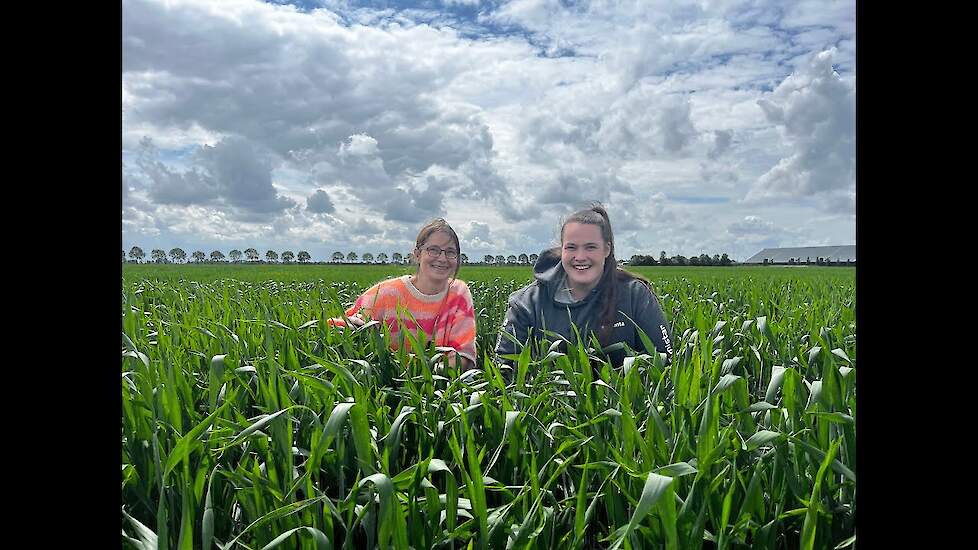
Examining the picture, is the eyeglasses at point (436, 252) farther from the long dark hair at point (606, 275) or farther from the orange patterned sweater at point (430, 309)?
the long dark hair at point (606, 275)

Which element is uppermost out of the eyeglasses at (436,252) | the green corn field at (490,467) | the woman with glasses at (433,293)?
the eyeglasses at (436,252)

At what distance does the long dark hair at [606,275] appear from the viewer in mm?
4309

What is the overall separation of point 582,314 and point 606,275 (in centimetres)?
33

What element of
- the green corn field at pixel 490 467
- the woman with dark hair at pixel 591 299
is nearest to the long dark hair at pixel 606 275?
the woman with dark hair at pixel 591 299

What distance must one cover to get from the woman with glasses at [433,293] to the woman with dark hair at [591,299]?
0.37 m

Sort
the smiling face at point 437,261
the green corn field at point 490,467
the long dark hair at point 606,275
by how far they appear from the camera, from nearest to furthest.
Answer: the green corn field at point 490,467 → the long dark hair at point 606,275 → the smiling face at point 437,261

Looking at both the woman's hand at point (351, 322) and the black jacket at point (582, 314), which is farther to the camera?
the black jacket at point (582, 314)

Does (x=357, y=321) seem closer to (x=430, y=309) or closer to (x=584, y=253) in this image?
(x=430, y=309)

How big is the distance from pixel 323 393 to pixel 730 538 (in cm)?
152
